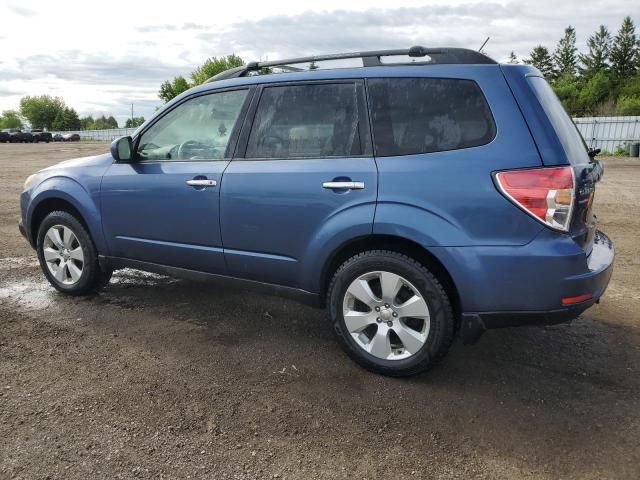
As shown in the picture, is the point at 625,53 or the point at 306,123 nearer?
the point at 306,123

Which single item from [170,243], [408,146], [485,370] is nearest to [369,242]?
[408,146]

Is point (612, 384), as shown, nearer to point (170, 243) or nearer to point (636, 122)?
point (170, 243)

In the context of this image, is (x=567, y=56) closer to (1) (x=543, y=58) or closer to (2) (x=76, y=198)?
(1) (x=543, y=58)

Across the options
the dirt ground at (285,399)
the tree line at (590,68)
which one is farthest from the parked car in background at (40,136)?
the dirt ground at (285,399)

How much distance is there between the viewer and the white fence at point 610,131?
2847 cm

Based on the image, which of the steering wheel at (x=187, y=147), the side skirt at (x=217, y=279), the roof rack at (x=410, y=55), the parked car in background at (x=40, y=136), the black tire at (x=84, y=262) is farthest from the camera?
the parked car in background at (x=40, y=136)

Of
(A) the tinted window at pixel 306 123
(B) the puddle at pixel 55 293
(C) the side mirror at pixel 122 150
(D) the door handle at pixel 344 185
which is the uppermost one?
(A) the tinted window at pixel 306 123

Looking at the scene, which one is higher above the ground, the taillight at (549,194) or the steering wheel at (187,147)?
the steering wheel at (187,147)

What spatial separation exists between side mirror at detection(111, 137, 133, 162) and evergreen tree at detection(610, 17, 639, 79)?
9243 centimetres

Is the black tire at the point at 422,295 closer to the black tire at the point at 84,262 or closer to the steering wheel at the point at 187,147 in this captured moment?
the steering wheel at the point at 187,147

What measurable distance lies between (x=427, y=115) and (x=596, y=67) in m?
93.8

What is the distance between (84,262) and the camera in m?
4.74

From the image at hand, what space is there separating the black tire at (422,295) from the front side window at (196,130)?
1.28 meters

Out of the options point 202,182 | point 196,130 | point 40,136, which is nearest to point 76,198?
point 196,130
